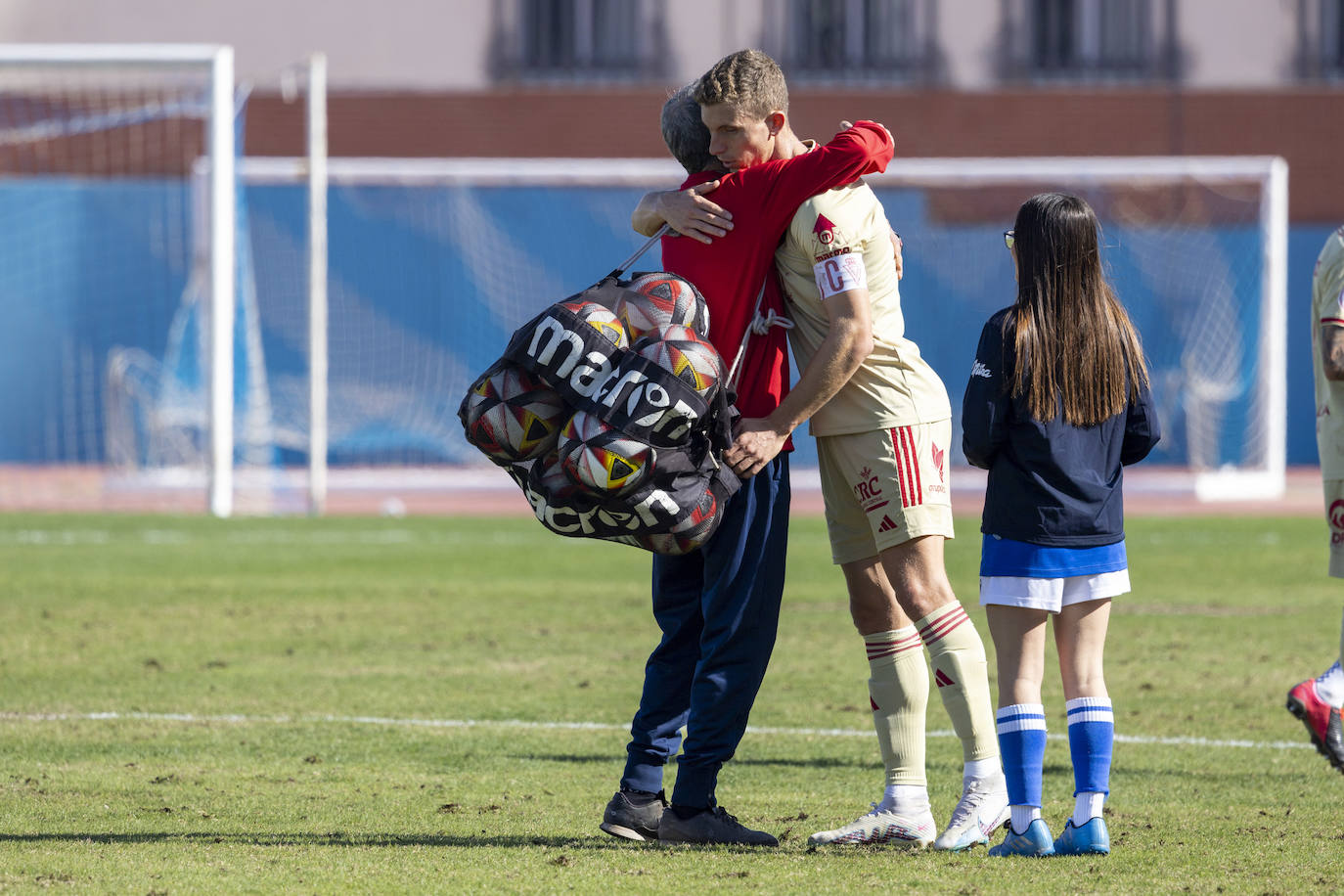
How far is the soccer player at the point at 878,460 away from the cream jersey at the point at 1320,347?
5.47 ft

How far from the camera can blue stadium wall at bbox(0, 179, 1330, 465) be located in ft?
72.8

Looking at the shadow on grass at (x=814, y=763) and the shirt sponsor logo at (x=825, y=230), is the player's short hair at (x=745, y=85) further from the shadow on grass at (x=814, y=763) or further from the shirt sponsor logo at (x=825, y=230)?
the shadow on grass at (x=814, y=763)

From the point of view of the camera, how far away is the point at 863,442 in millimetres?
4512

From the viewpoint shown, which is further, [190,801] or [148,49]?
[148,49]

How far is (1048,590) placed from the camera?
14.5ft

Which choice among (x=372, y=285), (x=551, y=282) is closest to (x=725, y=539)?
(x=551, y=282)

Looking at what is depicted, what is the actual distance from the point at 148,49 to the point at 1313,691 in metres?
13.3

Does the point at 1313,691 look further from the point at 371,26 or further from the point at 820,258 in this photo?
the point at 371,26

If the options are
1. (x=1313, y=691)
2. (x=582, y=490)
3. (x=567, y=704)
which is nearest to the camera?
(x=582, y=490)

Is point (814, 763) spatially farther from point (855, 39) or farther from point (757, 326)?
point (855, 39)

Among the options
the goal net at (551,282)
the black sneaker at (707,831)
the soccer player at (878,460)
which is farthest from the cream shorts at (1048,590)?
the goal net at (551,282)

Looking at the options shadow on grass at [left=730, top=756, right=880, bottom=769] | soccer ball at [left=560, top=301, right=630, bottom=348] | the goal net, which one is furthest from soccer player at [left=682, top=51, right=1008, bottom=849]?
the goal net

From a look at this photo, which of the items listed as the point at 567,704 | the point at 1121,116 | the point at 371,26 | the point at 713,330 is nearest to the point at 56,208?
the point at 371,26

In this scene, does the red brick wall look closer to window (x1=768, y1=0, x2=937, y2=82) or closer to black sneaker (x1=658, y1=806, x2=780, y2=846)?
window (x1=768, y1=0, x2=937, y2=82)
